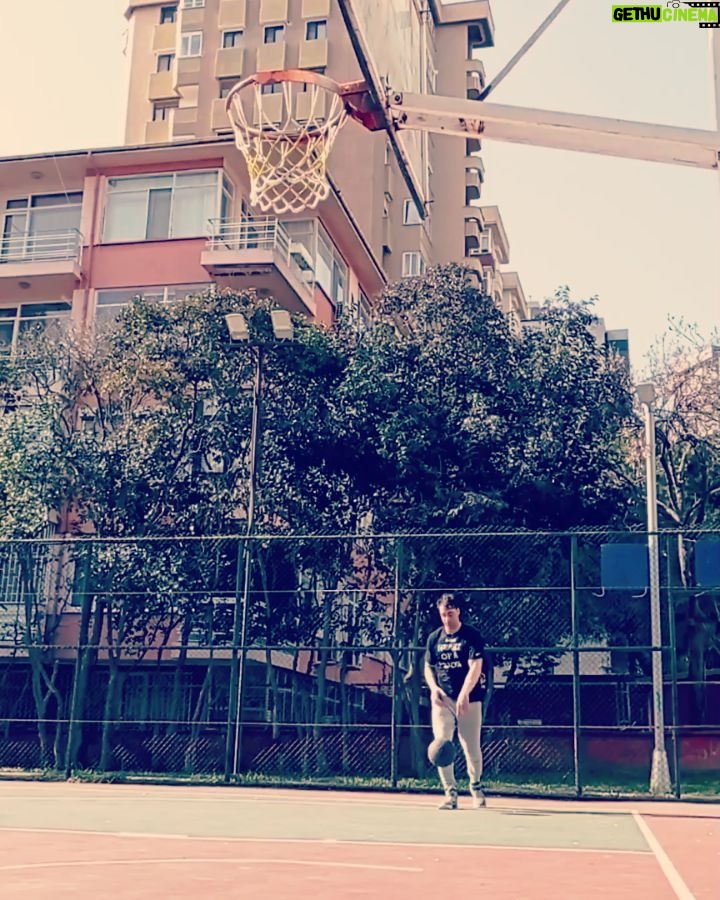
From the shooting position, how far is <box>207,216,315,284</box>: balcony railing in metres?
26.0

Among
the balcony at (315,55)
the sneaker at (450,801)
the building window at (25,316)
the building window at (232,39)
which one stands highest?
the building window at (232,39)

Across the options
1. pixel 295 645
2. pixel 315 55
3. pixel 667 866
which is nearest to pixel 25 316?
pixel 295 645

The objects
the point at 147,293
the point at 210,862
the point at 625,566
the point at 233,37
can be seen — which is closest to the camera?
the point at 210,862

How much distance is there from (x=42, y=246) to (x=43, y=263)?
1.03m

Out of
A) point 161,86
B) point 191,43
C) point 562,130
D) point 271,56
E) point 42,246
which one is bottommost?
point 562,130

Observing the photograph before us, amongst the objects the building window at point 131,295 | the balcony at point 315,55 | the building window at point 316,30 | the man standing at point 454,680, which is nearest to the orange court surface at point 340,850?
the man standing at point 454,680

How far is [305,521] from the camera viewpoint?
2138 centimetres

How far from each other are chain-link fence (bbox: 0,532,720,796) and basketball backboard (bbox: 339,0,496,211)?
20.9 ft

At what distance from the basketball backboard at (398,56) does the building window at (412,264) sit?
87.4 ft

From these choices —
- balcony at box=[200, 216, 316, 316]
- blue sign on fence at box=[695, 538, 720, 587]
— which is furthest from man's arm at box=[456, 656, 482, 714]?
balcony at box=[200, 216, 316, 316]

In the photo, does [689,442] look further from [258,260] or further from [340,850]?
[340,850]

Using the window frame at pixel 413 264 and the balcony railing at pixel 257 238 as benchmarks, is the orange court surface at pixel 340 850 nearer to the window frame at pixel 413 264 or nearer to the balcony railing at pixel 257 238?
the balcony railing at pixel 257 238

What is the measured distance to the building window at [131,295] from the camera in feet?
86.4

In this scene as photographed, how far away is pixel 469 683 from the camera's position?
398 inches
